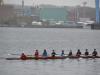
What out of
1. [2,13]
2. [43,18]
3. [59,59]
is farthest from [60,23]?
[59,59]

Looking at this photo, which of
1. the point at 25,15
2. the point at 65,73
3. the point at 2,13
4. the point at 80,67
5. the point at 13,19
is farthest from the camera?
the point at 25,15

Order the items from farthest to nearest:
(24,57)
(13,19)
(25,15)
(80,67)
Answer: (25,15), (13,19), (24,57), (80,67)

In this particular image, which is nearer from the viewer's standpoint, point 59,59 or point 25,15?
point 59,59

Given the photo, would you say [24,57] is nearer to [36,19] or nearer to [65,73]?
[65,73]

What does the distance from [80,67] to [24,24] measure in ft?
462

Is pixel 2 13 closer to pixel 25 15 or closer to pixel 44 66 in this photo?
pixel 25 15

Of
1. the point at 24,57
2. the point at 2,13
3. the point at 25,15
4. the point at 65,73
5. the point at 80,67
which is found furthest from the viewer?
the point at 25,15

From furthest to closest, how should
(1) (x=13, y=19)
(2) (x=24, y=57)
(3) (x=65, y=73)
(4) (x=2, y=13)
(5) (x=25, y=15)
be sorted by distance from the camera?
(5) (x=25, y=15)
(1) (x=13, y=19)
(4) (x=2, y=13)
(2) (x=24, y=57)
(3) (x=65, y=73)

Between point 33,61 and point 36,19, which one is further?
point 36,19

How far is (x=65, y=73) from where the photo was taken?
32938 mm

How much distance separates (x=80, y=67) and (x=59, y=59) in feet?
12.0

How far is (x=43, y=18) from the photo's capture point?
632 feet

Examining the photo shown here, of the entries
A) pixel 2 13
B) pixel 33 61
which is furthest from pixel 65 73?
pixel 2 13

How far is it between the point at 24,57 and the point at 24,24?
5443 inches
